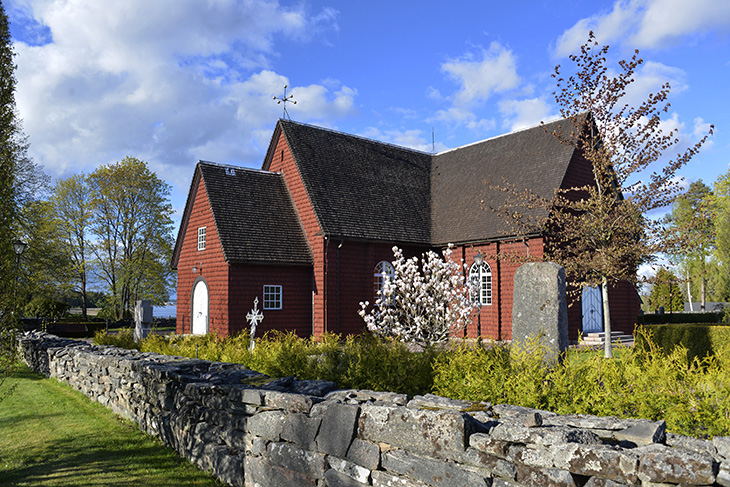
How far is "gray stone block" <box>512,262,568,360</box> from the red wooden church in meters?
11.5

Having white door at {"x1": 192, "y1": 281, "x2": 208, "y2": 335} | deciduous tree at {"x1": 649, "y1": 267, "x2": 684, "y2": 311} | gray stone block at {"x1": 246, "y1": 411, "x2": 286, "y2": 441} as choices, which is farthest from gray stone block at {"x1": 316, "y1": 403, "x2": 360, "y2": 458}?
deciduous tree at {"x1": 649, "y1": 267, "x2": 684, "y2": 311}

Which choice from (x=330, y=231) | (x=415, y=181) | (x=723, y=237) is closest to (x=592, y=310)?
(x=415, y=181)

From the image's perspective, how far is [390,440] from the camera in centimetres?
472

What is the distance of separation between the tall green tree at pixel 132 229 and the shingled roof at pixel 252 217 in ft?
57.3

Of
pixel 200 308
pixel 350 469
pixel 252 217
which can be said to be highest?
pixel 252 217

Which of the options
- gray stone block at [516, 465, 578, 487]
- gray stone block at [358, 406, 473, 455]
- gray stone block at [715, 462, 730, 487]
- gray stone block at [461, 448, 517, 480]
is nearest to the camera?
gray stone block at [715, 462, 730, 487]

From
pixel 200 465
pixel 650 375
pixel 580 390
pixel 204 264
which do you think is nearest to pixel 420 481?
pixel 580 390

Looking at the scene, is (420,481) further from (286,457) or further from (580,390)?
(580,390)

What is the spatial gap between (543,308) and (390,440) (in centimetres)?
461

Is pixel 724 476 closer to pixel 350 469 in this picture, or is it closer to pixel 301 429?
pixel 350 469

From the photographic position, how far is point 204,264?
23.0m

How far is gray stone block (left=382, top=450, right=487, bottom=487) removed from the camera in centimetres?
414

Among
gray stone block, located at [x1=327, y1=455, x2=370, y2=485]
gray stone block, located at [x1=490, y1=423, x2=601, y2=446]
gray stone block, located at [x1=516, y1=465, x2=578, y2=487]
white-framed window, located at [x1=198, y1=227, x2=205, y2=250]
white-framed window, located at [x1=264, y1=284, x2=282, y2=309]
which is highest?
white-framed window, located at [x1=198, y1=227, x2=205, y2=250]

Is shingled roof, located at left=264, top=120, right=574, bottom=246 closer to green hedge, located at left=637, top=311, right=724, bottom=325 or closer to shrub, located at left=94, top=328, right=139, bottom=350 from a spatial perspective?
shrub, located at left=94, top=328, right=139, bottom=350
